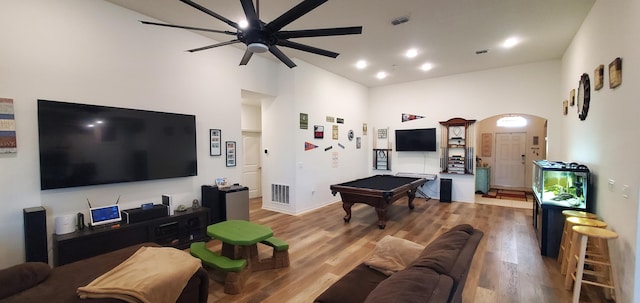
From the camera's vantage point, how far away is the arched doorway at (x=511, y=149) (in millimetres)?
8406

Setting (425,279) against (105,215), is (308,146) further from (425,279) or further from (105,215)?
(425,279)

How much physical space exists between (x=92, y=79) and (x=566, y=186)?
6.29 m

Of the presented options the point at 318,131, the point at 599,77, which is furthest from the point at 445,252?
the point at 318,131

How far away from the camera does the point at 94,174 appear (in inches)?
126

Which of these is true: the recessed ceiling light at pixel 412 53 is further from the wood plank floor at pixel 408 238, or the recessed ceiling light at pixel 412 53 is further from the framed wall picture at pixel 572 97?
the wood plank floor at pixel 408 238

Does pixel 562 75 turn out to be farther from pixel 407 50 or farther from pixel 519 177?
pixel 519 177

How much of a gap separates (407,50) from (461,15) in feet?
4.57

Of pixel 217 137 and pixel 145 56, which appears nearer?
pixel 145 56

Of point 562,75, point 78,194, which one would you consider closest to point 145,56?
point 78,194

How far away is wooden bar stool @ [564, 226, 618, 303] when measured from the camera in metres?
2.41

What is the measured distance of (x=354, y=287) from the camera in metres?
1.90

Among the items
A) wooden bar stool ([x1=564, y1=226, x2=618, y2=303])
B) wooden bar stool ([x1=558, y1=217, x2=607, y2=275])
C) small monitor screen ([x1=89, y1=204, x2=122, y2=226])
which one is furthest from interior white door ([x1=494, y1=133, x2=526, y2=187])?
small monitor screen ([x1=89, y1=204, x2=122, y2=226])

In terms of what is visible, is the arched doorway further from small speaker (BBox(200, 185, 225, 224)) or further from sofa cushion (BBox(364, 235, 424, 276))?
small speaker (BBox(200, 185, 225, 224))

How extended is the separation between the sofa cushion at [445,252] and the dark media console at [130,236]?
3.29m
